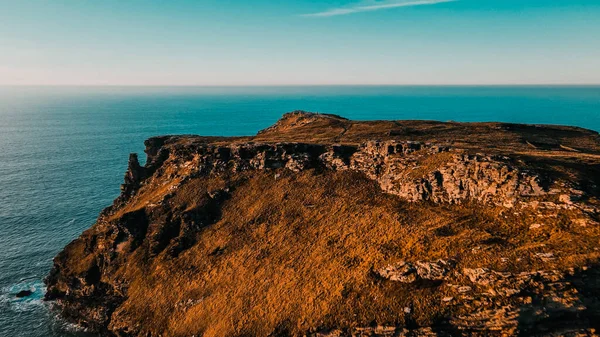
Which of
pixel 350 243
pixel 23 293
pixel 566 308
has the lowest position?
pixel 23 293

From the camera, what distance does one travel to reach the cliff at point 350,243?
39656mm

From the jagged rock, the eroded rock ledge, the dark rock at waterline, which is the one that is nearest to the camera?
the jagged rock

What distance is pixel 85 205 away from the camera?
119125 mm

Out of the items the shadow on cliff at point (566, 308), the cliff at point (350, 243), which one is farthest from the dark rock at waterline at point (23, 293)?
the shadow on cliff at point (566, 308)

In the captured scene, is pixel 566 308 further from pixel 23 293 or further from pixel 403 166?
pixel 23 293

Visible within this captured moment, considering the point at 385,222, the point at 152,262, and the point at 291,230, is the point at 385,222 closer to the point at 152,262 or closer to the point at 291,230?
the point at 291,230

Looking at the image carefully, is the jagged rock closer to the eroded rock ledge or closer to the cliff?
the cliff

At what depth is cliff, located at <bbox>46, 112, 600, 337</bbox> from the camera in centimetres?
3966

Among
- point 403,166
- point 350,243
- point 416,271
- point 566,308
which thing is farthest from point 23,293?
point 566,308

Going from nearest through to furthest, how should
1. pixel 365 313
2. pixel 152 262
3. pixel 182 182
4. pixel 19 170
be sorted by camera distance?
pixel 365 313
pixel 152 262
pixel 182 182
pixel 19 170

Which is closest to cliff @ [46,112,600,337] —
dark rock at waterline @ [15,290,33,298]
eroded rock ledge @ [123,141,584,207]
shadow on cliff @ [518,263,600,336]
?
shadow on cliff @ [518,263,600,336]

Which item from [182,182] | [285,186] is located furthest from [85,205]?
[285,186]

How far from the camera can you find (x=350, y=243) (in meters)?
56.3

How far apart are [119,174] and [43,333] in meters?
107
